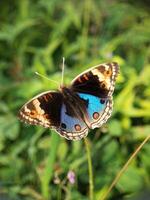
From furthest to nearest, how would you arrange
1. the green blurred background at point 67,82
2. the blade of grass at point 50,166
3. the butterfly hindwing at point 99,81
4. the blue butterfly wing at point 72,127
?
the green blurred background at point 67,82 < the blade of grass at point 50,166 < the butterfly hindwing at point 99,81 < the blue butterfly wing at point 72,127

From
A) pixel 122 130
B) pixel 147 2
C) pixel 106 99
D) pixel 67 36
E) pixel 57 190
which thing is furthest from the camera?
pixel 147 2

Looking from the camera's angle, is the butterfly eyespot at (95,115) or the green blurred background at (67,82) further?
the green blurred background at (67,82)

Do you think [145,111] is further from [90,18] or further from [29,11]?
[29,11]

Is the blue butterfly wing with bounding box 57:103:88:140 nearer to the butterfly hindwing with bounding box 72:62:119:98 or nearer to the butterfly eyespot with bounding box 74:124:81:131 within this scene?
the butterfly eyespot with bounding box 74:124:81:131

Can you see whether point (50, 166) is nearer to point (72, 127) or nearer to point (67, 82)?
point (72, 127)

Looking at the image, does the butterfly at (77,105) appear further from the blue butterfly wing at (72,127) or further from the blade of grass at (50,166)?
the blade of grass at (50,166)

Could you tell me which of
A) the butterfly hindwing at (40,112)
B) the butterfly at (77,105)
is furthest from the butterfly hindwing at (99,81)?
the butterfly hindwing at (40,112)

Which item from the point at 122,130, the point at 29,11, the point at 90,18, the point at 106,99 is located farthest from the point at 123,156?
the point at 29,11

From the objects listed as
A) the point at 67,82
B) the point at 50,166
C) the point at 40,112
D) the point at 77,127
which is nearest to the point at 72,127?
the point at 77,127
